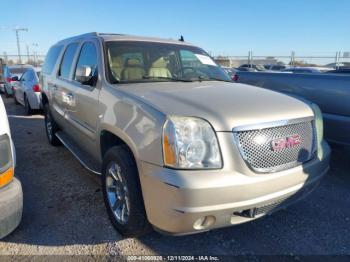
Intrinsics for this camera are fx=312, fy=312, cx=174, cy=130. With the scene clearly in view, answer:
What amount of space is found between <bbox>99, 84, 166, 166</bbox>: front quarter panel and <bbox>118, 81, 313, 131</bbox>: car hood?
0.27 ft

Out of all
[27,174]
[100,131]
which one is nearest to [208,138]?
[100,131]

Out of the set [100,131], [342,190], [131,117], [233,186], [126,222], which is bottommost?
[342,190]

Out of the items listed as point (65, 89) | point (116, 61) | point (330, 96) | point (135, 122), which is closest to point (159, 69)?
point (116, 61)

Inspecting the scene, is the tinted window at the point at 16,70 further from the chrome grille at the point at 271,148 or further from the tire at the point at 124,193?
the chrome grille at the point at 271,148

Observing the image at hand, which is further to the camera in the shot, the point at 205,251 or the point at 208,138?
the point at 205,251

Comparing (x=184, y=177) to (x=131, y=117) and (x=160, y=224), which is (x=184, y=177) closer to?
(x=160, y=224)

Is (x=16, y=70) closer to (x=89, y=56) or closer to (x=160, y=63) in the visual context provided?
(x=89, y=56)

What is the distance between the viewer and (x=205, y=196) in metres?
2.17

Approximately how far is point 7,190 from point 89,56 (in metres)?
1.94

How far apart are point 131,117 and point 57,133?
10.4ft

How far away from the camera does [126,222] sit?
8.89 ft

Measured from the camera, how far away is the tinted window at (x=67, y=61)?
4.40 m

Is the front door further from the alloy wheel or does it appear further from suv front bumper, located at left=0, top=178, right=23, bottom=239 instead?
suv front bumper, located at left=0, top=178, right=23, bottom=239

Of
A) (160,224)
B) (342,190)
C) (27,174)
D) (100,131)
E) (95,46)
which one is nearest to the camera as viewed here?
(160,224)
